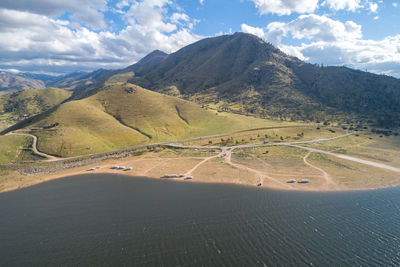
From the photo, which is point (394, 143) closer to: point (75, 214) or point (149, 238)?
point (149, 238)

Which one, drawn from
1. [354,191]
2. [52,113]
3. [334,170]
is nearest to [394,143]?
[334,170]

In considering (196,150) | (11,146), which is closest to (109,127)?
(11,146)

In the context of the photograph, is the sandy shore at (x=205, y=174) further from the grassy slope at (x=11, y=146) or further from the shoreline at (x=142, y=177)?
the grassy slope at (x=11, y=146)

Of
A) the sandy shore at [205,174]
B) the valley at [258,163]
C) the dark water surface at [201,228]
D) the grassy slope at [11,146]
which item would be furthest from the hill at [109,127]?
the dark water surface at [201,228]

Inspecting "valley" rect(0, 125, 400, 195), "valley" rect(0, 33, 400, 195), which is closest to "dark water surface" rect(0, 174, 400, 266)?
"valley" rect(0, 125, 400, 195)

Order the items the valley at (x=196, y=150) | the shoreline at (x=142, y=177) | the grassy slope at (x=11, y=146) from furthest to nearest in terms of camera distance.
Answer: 1. the grassy slope at (x=11, y=146)
2. the valley at (x=196, y=150)
3. the shoreline at (x=142, y=177)

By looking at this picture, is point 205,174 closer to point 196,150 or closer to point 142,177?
point 142,177

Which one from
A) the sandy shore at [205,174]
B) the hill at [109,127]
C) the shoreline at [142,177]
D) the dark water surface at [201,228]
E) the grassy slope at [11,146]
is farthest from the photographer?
the hill at [109,127]

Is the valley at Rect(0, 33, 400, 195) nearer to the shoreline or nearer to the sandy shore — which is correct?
the sandy shore
